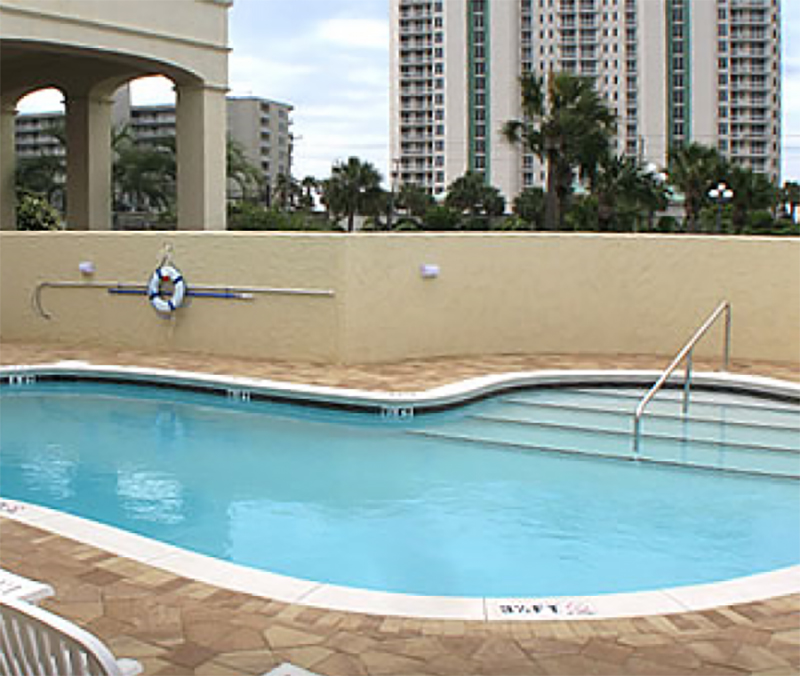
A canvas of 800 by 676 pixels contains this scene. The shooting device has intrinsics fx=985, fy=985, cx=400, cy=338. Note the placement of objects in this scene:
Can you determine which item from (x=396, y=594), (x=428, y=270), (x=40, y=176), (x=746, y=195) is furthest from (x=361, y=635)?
(x=746, y=195)

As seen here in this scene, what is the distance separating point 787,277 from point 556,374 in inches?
133

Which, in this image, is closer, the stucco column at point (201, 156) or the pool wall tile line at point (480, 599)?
the pool wall tile line at point (480, 599)

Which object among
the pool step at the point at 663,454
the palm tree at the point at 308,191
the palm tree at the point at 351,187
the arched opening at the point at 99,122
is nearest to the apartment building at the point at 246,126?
the palm tree at the point at 308,191

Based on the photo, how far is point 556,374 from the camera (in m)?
10.5

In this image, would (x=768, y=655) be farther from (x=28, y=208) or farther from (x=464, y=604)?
(x=28, y=208)

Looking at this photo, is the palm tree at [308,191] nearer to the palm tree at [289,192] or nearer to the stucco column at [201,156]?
the palm tree at [289,192]

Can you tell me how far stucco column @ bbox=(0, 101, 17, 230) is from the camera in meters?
18.3

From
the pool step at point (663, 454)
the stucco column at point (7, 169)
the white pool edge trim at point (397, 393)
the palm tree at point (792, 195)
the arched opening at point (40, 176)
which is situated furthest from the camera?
the palm tree at point (792, 195)

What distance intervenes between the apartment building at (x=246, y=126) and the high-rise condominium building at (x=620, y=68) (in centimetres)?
2313

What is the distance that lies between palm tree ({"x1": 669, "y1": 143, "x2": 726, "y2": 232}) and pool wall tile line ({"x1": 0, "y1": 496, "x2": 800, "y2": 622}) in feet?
126

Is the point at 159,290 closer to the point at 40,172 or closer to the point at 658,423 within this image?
the point at 658,423

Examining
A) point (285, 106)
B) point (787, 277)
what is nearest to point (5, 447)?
point (787, 277)

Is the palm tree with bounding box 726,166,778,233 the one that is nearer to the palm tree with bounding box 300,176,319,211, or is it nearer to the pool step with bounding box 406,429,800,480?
the pool step with bounding box 406,429,800,480

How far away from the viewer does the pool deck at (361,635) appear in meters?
3.62
